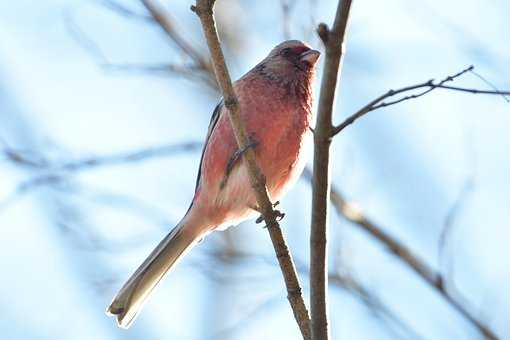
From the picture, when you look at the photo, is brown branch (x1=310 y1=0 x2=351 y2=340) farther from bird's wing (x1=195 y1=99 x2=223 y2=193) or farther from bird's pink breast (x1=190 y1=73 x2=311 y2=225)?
bird's wing (x1=195 y1=99 x2=223 y2=193)

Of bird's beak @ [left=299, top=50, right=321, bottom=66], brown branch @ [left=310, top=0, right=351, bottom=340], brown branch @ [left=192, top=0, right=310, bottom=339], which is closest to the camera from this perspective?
brown branch @ [left=310, top=0, right=351, bottom=340]

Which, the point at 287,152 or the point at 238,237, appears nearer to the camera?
the point at 287,152

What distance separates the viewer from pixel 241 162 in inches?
196

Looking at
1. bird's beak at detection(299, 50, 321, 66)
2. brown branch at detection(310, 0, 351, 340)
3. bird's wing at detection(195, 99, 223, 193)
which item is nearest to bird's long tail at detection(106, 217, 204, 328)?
bird's wing at detection(195, 99, 223, 193)

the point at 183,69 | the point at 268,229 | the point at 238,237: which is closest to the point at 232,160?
the point at 268,229

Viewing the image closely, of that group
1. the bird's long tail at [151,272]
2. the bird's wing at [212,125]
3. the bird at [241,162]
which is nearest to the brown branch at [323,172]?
the bird at [241,162]

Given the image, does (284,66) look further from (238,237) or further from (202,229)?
(238,237)

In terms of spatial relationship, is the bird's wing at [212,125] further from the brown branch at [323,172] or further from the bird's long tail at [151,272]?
the brown branch at [323,172]

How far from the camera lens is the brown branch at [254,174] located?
3754 mm

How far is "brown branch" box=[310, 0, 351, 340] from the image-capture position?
10.0 feet

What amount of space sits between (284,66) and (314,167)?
2.26 m

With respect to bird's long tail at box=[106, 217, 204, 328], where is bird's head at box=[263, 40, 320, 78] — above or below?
above

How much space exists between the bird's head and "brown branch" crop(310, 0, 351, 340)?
6.92 feet

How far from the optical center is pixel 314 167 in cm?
330
